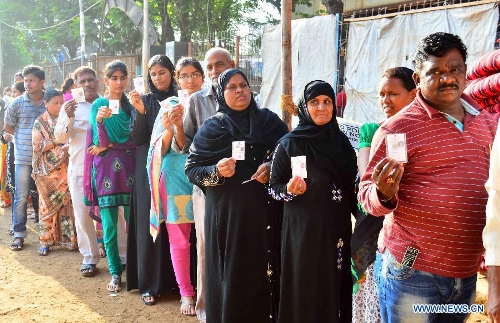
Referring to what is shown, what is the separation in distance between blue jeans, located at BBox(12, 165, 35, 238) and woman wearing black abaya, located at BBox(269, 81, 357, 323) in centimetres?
515

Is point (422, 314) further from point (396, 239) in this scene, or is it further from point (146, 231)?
point (146, 231)

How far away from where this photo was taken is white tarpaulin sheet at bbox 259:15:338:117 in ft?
33.5

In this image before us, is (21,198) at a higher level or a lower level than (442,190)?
lower

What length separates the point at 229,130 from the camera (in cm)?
363

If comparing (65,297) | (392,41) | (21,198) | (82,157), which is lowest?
(65,297)

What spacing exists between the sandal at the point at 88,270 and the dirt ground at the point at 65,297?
0.08m

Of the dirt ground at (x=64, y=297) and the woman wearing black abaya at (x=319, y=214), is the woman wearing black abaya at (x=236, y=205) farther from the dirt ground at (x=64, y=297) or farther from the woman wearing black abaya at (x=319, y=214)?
the dirt ground at (x=64, y=297)

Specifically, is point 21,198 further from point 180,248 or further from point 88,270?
point 180,248

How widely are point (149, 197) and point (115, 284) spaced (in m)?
1.13

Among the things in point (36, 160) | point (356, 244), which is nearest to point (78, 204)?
point (36, 160)

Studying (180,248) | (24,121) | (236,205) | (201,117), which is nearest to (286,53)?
(201,117)

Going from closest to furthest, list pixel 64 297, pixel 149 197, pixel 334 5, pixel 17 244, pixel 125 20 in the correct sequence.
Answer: pixel 149 197, pixel 64 297, pixel 17 244, pixel 334 5, pixel 125 20

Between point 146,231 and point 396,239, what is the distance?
3.03 meters

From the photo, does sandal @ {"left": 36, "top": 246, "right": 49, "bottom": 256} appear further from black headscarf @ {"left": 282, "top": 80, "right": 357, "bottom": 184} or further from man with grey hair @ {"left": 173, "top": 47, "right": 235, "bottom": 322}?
black headscarf @ {"left": 282, "top": 80, "right": 357, "bottom": 184}
